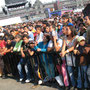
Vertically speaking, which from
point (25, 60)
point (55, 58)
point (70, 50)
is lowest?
point (25, 60)

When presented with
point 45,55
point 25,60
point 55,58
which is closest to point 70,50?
point 55,58

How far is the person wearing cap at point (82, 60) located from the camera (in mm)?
3156

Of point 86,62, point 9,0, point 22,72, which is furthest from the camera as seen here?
point 9,0

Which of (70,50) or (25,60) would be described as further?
(25,60)

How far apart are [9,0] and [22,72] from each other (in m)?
82.2

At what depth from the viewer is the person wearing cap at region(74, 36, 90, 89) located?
10.4 feet

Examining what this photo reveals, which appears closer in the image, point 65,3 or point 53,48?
point 53,48

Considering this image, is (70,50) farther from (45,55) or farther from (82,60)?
(45,55)

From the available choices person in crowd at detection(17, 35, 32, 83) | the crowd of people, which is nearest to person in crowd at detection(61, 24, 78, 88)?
the crowd of people

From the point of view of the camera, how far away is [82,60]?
324 cm

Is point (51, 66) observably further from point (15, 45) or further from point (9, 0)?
point (9, 0)

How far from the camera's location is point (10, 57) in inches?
203

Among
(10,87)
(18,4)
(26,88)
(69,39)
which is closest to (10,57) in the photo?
(10,87)

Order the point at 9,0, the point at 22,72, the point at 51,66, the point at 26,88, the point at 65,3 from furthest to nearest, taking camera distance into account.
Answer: the point at 65,3, the point at 9,0, the point at 22,72, the point at 26,88, the point at 51,66
